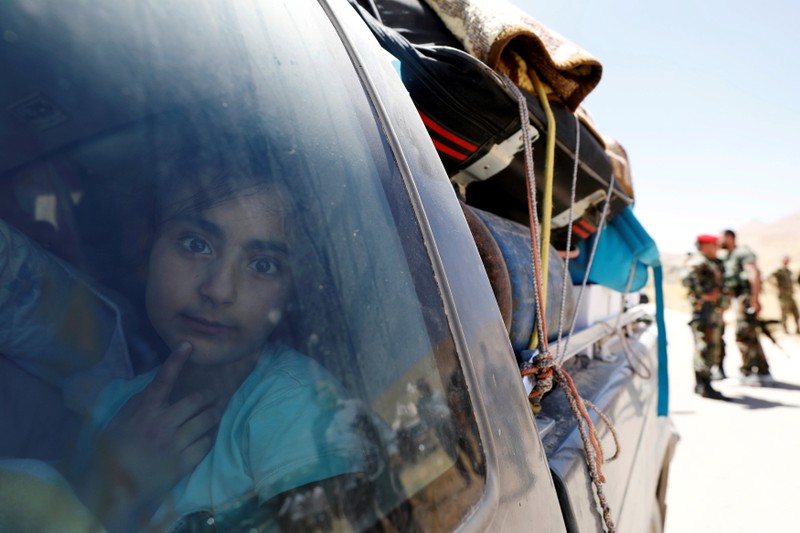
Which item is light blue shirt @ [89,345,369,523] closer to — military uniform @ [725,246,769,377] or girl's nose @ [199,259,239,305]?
girl's nose @ [199,259,239,305]

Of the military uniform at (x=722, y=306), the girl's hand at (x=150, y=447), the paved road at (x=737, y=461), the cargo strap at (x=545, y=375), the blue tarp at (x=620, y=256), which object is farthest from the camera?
the military uniform at (x=722, y=306)

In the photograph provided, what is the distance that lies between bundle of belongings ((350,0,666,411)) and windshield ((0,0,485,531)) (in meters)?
0.64

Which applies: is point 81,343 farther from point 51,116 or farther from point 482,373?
point 482,373

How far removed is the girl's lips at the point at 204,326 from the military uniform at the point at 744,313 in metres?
8.81

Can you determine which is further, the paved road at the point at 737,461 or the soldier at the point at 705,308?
the soldier at the point at 705,308

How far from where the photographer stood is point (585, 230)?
2559mm

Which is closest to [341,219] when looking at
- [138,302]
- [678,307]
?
[138,302]

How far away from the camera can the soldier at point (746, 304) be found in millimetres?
7820

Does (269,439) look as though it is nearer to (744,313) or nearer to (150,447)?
(150,447)

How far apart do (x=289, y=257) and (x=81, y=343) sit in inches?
9.6

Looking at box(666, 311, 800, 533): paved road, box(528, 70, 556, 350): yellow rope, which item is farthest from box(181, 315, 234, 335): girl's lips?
box(666, 311, 800, 533): paved road

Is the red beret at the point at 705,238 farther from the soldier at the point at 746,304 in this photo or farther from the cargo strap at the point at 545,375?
the cargo strap at the point at 545,375

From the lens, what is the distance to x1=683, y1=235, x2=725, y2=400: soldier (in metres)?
7.30

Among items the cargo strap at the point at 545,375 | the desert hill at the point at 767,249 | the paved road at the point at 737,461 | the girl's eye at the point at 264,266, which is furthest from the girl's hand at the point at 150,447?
the desert hill at the point at 767,249
